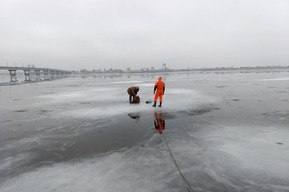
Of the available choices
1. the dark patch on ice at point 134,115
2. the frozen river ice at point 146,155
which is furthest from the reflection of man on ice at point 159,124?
the dark patch on ice at point 134,115

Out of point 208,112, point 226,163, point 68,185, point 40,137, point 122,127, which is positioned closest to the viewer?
point 68,185

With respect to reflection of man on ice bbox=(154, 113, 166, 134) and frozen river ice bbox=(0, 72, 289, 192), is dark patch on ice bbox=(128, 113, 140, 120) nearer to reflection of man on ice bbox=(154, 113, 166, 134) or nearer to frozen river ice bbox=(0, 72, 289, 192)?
frozen river ice bbox=(0, 72, 289, 192)

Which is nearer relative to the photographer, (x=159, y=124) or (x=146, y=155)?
(x=146, y=155)

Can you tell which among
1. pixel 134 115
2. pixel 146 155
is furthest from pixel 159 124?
pixel 146 155

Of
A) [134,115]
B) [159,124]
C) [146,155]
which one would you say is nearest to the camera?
[146,155]

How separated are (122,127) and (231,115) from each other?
17.3ft

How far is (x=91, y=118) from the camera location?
8234mm

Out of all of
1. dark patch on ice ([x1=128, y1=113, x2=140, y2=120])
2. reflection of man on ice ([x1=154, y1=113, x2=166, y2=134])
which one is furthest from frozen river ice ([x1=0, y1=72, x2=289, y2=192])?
dark patch on ice ([x1=128, y1=113, x2=140, y2=120])

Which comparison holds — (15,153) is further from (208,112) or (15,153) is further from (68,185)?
(208,112)

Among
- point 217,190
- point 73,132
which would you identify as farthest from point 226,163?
point 73,132

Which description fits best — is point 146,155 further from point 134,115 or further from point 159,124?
point 134,115

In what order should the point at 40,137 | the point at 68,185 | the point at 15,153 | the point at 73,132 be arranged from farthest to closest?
the point at 73,132, the point at 40,137, the point at 15,153, the point at 68,185

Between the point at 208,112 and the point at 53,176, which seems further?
the point at 208,112

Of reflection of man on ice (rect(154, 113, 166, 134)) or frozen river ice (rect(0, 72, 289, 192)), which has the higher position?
reflection of man on ice (rect(154, 113, 166, 134))
